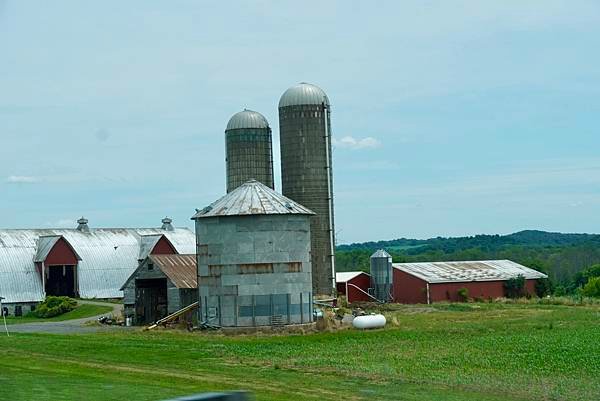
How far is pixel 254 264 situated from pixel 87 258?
3037cm

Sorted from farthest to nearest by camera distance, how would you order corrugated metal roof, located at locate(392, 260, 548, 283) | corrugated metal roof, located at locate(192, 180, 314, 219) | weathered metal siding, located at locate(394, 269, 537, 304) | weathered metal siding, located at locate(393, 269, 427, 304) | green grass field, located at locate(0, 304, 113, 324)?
corrugated metal roof, located at locate(392, 260, 548, 283)
weathered metal siding, located at locate(394, 269, 537, 304)
weathered metal siding, located at locate(393, 269, 427, 304)
green grass field, located at locate(0, 304, 113, 324)
corrugated metal roof, located at locate(192, 180, 314, 219)

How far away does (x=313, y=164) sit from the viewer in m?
55.3

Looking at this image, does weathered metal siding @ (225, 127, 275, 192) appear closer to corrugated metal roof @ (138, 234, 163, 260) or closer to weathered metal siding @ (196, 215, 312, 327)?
weathered metal siding @ (196, 215, 312, 327)

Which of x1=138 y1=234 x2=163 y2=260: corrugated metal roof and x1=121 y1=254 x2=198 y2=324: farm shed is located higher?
x1=138 y1=234 x2=163 y2=260: corrugated metal roof

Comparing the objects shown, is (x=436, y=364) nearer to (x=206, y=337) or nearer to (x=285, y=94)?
(x=206, y=337)

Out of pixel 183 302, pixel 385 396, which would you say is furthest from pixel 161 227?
pixel 385 396

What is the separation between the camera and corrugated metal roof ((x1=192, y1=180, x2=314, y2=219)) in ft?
138

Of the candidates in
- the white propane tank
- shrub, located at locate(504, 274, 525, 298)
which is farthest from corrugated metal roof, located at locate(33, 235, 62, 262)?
the white propane tank

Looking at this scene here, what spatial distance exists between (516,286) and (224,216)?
34391 millimetres

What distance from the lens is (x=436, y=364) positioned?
2662 cm

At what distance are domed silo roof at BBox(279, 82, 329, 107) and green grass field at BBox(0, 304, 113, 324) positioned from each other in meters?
15.8

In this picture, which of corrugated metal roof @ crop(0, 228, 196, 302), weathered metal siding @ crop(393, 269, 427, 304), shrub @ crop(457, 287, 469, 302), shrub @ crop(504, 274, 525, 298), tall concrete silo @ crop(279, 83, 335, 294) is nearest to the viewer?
tall concrete silo @ crop(279, 83, 335, 294)

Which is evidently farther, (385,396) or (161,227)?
(161,227)

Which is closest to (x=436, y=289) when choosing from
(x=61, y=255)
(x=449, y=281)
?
(x=449, y=281)
